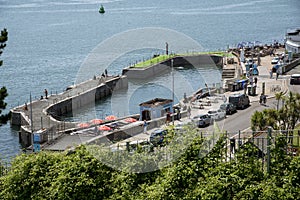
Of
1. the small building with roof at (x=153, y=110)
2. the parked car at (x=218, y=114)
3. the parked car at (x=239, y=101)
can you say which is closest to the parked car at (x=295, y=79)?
the parked car at (x=239, y=101)

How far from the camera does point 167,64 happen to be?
59.6 m

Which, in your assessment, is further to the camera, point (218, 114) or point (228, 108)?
point (228, 108)

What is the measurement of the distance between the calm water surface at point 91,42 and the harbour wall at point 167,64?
134 centimetres

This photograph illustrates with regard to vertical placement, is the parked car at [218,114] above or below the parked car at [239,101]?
below

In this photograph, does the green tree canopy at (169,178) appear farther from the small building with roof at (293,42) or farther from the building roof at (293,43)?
the building roof at (293,43)

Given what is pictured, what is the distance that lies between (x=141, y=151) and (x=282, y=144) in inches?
118

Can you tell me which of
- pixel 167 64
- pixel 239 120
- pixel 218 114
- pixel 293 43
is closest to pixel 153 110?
pixel 218 114

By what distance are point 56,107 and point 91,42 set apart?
135ft

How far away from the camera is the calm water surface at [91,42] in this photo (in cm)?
4719

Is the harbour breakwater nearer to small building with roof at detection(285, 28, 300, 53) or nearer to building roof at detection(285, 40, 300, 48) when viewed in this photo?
small building with roof at detection(285, 28, 300, 53)

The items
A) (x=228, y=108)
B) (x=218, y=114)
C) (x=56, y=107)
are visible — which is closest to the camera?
(x=218, y=114)

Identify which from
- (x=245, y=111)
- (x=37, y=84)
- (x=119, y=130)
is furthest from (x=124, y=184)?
(x=37, y=84)

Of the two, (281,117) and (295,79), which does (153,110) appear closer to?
(281,117)

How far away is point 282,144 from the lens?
11.1 meters
